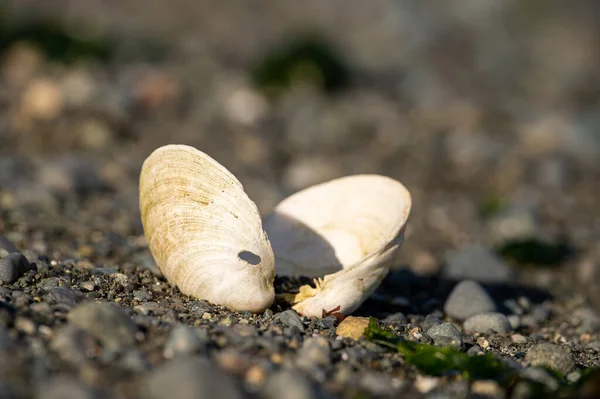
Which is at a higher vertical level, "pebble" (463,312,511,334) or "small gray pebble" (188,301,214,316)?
"pebble" (463,312,511,334)

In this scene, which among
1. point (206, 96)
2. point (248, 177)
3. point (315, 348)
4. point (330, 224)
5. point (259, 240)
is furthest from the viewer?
point (206, 96)

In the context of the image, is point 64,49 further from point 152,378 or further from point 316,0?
point 152,378

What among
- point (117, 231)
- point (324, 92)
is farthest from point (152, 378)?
point (324, 92)

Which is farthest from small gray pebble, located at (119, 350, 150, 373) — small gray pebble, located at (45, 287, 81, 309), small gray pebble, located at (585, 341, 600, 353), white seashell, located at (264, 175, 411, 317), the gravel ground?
small gray pebble, located at (585, 341, 600, 353)

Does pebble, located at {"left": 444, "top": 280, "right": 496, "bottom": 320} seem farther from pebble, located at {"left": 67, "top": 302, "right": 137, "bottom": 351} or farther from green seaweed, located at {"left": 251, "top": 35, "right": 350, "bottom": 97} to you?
green seaweed, located at {"left": 251, "top": 35, "right": 350, "bottom": 97}

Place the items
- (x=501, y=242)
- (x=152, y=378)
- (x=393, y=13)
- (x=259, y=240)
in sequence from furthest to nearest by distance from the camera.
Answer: (x=393, y=13) < (x=501, y=242) < (x=259, y=240) < (x=152, y=378)

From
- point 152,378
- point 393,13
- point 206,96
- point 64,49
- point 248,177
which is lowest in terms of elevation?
point 152,378

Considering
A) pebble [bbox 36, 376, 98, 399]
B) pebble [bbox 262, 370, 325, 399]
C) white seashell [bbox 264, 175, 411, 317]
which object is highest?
white seashell [bbox 264, 175, 411, 317]

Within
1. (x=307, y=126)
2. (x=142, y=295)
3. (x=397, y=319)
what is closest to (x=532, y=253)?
(x=397, y=319)
